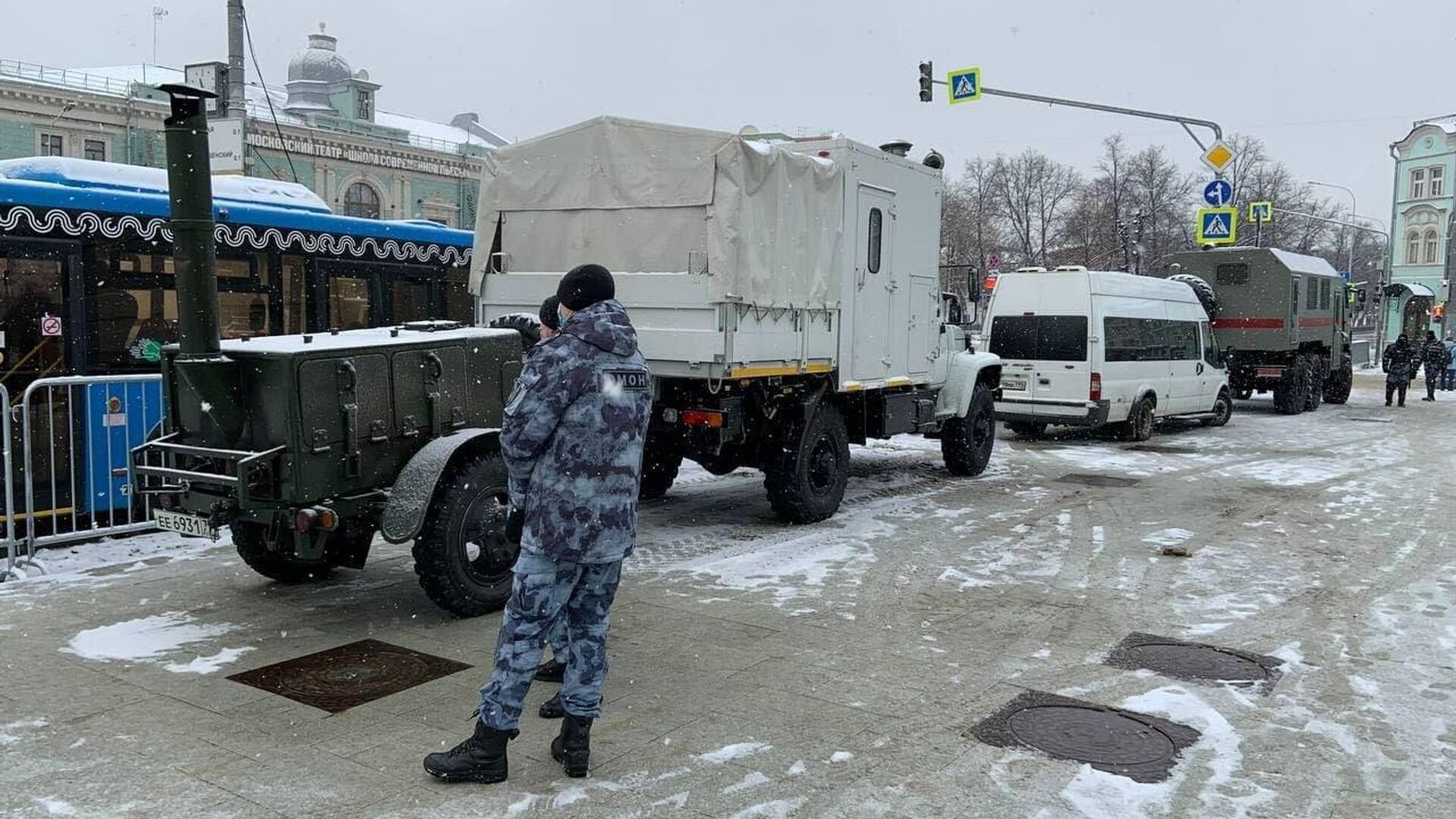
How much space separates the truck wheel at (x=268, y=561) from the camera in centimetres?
675

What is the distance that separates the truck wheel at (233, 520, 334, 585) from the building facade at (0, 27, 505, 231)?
31.5m

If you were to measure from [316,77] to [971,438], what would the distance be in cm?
6238

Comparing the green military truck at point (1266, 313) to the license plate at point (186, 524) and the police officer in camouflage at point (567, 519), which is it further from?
the police officer in camouflage at point (567, 519)

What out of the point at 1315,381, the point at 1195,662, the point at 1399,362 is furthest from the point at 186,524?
the point at 1399,362

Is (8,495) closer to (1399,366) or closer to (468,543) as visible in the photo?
(468,543)

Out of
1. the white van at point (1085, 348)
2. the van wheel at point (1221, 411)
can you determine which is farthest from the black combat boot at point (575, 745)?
the van wheel at point (1221, 411)

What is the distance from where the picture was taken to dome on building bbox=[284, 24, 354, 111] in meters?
65.2

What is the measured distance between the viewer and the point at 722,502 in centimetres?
1088

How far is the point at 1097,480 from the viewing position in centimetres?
1305

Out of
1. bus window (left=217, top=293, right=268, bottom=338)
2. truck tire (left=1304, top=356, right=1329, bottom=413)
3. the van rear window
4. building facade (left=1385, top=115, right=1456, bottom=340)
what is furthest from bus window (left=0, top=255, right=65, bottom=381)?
building facade (left=1385, top=115, right=1456, bottom=340)

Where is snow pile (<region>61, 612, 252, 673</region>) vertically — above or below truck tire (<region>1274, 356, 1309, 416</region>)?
below

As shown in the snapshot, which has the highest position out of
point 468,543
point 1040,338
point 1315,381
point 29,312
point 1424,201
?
point 1424,201

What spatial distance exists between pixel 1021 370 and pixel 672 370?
31.2ft

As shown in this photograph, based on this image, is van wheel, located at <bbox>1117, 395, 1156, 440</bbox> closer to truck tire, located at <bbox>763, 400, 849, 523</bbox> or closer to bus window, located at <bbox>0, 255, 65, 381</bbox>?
truck tire, located at <bbox>763, 400, 849, 523</bbox>
